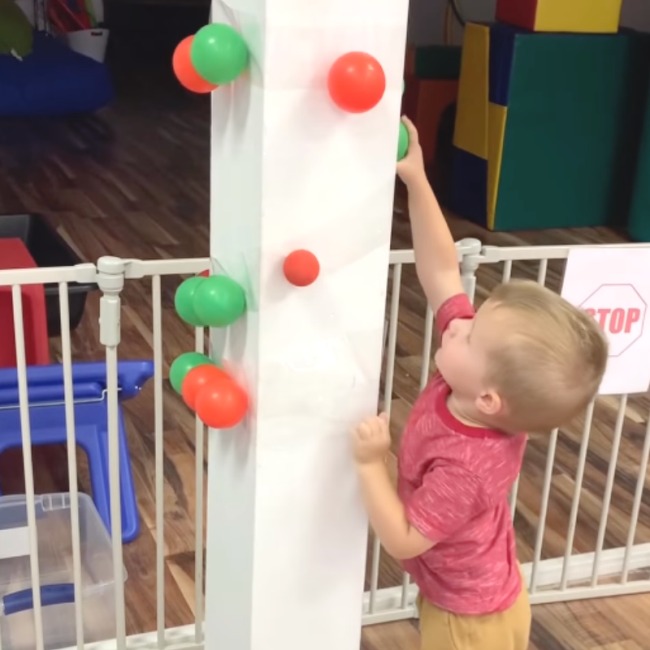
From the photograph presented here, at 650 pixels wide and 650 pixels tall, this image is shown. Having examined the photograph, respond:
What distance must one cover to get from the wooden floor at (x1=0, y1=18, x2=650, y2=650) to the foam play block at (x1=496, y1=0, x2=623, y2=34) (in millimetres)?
739

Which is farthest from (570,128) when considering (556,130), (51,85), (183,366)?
(183,366)

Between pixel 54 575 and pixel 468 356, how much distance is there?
1031 mm

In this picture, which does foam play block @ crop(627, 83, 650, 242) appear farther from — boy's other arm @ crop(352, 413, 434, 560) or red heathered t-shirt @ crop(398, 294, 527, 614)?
boy's other arm @ crop(352, 413, 434, 560)

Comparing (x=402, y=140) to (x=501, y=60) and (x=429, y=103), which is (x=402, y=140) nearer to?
(x=501, y=60)

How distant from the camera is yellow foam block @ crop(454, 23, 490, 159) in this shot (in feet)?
12.2

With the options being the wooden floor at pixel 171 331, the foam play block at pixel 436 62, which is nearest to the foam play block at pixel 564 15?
the foam play block at pixel 436 62

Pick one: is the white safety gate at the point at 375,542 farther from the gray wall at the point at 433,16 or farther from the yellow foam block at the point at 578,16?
the gray wall at the point at 433,16

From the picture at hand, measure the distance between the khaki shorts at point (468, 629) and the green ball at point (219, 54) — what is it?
1.92ft

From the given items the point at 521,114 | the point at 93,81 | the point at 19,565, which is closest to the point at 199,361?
the point at 19,565

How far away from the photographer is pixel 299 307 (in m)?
0.81

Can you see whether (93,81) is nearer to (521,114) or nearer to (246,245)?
(521,114)

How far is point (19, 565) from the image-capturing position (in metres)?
1.66

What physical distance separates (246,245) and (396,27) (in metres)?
0.20

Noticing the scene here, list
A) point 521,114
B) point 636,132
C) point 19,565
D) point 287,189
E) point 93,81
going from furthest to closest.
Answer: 1. point 93,81
2. point 636,132
3. point 521,114
4. point 19,565
5. point 287,189
